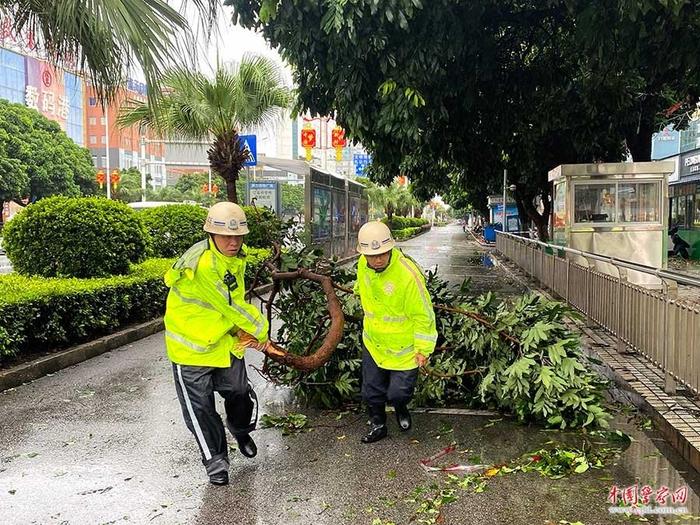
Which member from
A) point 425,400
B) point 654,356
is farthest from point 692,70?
point 425,400

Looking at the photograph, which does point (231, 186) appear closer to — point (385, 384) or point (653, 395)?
point (385, 384)

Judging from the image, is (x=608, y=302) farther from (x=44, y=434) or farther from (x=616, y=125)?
(x=616, y=125)

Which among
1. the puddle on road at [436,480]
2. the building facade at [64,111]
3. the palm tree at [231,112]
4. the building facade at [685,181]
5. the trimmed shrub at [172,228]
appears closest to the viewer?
the puddle on road at [436,480]

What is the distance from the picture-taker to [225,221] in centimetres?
380

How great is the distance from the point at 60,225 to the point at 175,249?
460 centimetres

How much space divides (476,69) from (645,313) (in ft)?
14.2

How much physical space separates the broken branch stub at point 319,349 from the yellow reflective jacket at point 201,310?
334 millimetres

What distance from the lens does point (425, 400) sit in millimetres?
5352

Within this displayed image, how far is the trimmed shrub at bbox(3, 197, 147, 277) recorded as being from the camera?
8938 millimetres

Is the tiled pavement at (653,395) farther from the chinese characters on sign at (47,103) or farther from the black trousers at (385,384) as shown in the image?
the chinese characters on sign at (47,103)

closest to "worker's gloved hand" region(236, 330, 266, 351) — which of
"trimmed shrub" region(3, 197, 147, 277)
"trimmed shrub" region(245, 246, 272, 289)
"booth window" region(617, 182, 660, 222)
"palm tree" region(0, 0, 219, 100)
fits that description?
"palm tree" region(0, 0, 219, 100)

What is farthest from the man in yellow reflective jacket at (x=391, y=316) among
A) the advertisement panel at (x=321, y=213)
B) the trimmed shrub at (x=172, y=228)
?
the advertisement panel at (x=321, y=213)

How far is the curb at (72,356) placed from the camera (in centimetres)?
616

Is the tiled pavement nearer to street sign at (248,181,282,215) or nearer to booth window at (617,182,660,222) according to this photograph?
booth window at (617,182,660,222)
